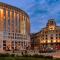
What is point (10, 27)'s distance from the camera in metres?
144

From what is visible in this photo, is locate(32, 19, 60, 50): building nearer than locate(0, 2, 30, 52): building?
No

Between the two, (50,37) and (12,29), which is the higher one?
(12,29)

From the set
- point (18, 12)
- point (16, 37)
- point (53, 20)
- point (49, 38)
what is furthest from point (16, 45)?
point (53, 20)

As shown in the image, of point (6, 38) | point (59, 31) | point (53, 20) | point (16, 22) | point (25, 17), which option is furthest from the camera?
point (53, 20)

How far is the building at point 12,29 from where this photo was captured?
458ft

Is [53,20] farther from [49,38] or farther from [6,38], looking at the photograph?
[6,38]

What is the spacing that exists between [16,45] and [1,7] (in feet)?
97.9

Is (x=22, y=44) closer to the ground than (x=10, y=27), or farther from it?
closer to the ground

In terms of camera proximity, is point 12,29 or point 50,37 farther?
point 50,37

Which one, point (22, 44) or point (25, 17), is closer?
point (22, 44)

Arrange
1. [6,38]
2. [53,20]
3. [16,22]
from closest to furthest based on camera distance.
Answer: [6,38]
[16,22]
[53,20]

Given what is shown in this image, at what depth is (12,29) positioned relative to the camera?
5753 inches

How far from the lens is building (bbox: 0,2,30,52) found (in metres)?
140

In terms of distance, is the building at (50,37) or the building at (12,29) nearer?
the building at (12,29)
